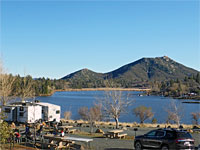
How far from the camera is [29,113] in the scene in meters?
29.5

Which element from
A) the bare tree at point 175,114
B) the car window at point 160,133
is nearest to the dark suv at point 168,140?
the car window at point 160,133

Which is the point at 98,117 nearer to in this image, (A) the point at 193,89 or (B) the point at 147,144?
(B) the point at 147,144

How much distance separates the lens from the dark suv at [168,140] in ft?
40.9

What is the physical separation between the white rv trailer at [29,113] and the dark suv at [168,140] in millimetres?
18420

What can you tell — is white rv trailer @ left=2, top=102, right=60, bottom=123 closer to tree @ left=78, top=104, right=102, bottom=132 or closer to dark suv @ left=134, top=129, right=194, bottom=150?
tree @ left=78, top=104, right=102, bottom=132

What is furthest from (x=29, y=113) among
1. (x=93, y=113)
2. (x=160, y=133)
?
(x=160, y=133)

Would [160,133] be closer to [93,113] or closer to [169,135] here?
[169,135]

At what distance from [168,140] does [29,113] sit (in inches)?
788

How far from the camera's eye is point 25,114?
29.6 m

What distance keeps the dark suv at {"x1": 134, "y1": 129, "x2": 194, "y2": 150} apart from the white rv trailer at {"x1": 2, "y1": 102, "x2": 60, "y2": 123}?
725 inches

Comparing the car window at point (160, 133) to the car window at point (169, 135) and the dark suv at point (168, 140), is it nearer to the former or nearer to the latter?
the dark suv at point (168, 140)

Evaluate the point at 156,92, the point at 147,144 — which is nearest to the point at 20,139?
the point at 147,144

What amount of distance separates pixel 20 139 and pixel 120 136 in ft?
23.0

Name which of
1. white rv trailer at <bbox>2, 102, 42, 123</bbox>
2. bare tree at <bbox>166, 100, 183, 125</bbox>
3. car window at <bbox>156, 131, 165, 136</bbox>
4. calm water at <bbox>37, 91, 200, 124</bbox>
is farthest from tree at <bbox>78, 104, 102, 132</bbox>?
car window at <bbox>156, 131, 165, 136</bbox>
